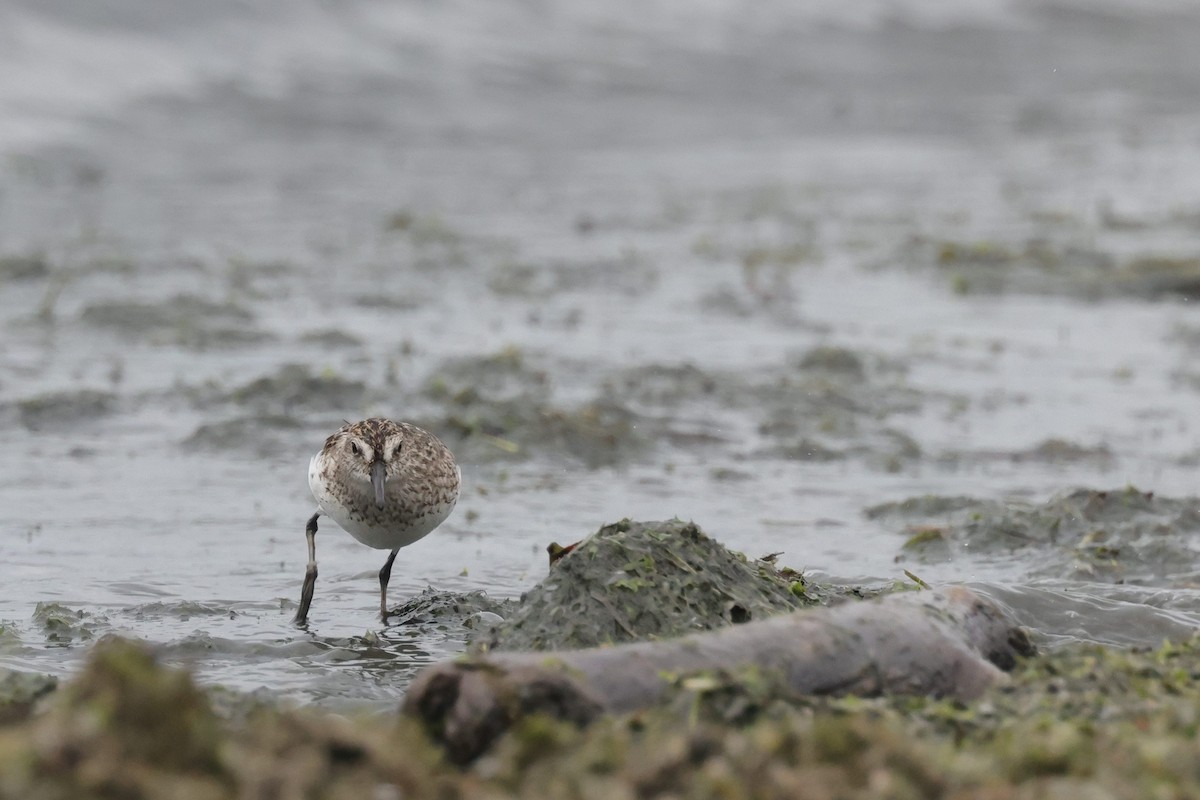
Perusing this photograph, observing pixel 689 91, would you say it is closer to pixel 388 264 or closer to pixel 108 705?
pixel 388 264

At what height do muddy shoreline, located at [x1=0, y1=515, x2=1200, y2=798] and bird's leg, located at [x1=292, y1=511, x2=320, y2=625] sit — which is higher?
muddy shoreline, located at [x1=0, y1=515, x2=1200, y2=798]

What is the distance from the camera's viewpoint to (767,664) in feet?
13.6

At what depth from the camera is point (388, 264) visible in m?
13.4

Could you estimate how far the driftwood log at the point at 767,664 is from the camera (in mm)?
3791

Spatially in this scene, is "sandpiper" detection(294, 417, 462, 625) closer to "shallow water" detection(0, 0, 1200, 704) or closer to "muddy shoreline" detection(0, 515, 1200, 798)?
"shallow water" detection(0, 0, 1200, 704)

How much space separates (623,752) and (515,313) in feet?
28.0

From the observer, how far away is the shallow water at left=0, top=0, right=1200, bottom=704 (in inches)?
272

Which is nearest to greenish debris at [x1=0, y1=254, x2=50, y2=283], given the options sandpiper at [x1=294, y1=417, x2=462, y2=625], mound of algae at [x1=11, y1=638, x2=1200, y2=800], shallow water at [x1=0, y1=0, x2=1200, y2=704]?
shallow water at [x1=0, y1=0, x2=1200, y2=704]

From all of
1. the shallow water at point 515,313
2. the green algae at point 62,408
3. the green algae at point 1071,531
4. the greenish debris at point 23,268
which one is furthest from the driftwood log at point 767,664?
the greenish debris at point 23,268

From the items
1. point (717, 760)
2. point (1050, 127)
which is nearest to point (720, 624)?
point (717, 760)

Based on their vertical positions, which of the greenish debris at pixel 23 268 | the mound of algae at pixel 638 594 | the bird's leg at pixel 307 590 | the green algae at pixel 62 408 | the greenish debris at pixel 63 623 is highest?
the greenish debris at pixel 23 268

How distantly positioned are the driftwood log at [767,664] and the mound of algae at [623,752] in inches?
3.2

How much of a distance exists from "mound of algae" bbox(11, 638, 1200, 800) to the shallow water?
1712 mm

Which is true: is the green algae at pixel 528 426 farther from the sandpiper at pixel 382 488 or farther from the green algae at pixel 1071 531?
the sandpiper at pixel 382 488
